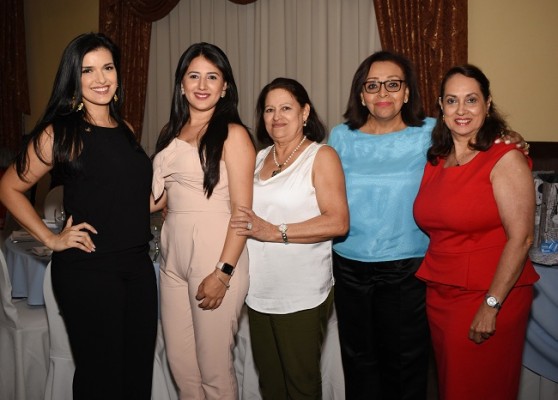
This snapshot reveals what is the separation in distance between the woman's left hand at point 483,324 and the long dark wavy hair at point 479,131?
0.55 meters

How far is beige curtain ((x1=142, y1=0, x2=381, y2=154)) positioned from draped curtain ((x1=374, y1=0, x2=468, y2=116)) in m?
0.29

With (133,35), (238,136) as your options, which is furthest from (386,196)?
(133,35)

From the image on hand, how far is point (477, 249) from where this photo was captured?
1.81m

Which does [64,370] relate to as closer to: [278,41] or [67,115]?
[67,115]

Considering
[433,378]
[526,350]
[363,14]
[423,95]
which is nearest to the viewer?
[526,350]

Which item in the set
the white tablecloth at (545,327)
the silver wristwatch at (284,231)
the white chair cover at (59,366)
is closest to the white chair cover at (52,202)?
the white chair cover at (59,366)

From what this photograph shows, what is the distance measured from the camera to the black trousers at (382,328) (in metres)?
2.07

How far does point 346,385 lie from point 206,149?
1224mm

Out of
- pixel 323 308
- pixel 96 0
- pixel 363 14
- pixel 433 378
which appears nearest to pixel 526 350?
pixel 433 378

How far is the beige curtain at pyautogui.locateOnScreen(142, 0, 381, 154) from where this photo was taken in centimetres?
476

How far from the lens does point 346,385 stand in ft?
7.49

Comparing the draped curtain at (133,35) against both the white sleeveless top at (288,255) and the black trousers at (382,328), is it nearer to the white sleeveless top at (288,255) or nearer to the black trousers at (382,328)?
the white sleeveless top at (288,255)

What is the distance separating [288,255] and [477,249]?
2.21 ft

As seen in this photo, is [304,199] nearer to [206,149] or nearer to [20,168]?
[206,149]
